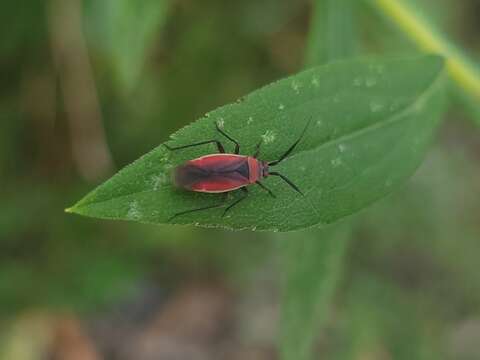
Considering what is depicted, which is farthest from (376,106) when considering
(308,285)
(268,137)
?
(308,285)

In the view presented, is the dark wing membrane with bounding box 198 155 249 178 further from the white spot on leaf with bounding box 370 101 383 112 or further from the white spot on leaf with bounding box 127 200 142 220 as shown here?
the white spot on leaf with bounding box 370 101 383 112

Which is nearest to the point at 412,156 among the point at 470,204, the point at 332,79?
the point at 332,79

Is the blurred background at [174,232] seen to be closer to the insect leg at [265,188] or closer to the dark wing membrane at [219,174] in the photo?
the dark wing membrane at [219,174]

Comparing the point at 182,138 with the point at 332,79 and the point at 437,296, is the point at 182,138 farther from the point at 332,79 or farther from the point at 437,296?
the point at 437,296

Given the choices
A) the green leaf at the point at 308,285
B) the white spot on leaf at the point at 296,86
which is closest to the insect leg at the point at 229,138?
the white spot on leaf at the point at 296,86

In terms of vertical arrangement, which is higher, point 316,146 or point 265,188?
point 316,146

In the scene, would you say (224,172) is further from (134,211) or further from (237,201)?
(134,211)
